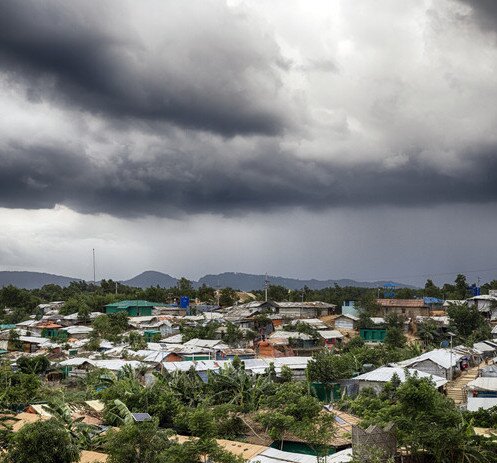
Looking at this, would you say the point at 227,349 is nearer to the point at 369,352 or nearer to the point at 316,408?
the point at 369,352

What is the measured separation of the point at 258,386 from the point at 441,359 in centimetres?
1432

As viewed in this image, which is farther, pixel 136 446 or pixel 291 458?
pixel 291 458

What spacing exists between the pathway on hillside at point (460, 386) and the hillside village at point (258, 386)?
0.13m

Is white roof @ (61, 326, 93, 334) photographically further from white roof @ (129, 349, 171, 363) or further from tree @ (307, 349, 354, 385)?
tree @ (307, 349, 354, 385)

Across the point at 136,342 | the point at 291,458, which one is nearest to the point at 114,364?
the point at 136,342

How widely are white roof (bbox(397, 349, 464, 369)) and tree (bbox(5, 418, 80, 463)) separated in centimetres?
2453

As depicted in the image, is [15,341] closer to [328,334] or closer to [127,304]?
[127,304]

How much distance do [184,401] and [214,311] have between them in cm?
4487

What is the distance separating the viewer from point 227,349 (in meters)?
44.1

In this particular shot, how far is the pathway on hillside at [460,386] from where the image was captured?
3045 centimetres

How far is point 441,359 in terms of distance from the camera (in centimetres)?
3612

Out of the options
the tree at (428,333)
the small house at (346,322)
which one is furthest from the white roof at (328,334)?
the small house at (346,322)

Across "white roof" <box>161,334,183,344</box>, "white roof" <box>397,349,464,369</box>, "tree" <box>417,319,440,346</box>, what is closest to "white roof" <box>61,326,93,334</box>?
"white roof" <box>161,334,183,344</box>

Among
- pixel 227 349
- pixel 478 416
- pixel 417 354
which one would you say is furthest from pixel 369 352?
pixel 478 416
